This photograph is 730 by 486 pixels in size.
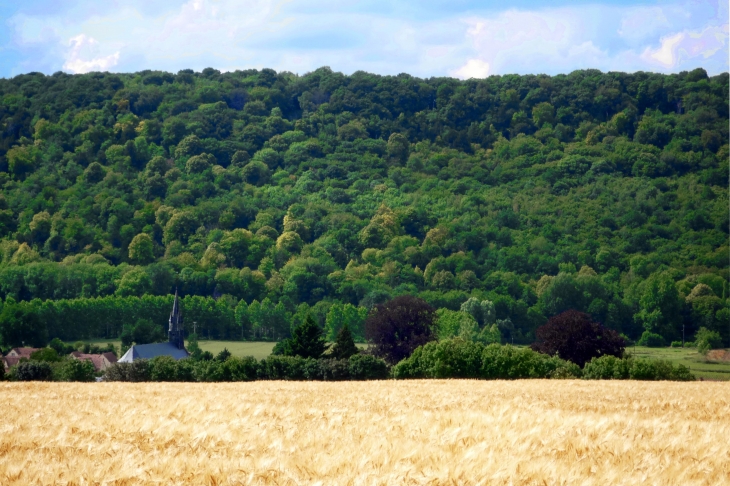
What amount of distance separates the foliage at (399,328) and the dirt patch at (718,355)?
3303 cm

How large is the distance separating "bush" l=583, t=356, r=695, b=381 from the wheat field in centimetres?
2895

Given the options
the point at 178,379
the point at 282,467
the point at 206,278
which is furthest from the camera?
the point at 206,278

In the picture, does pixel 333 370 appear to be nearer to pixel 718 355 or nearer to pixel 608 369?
pixel 608 369

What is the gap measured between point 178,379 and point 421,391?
29614 mm

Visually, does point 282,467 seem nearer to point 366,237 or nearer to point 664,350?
point 664,350

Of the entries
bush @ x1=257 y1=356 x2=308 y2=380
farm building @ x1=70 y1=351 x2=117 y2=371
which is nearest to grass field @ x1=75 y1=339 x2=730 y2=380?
farm building @ x1=70 y1=351 x2=117 y2=371

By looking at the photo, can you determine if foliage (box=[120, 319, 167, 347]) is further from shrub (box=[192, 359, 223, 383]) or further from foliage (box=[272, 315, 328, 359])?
shrub (box=[192, 359, 223, 383])


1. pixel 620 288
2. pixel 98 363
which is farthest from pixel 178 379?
pixel 620 288

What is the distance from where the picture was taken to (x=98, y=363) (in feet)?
356

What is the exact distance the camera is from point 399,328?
305ft

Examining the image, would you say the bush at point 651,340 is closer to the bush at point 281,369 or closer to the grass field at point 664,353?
the grass field at point 664,353

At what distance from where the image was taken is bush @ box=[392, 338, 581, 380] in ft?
178

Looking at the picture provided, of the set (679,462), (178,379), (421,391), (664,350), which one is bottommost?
(664,350)

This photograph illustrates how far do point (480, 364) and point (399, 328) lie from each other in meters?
36.4
